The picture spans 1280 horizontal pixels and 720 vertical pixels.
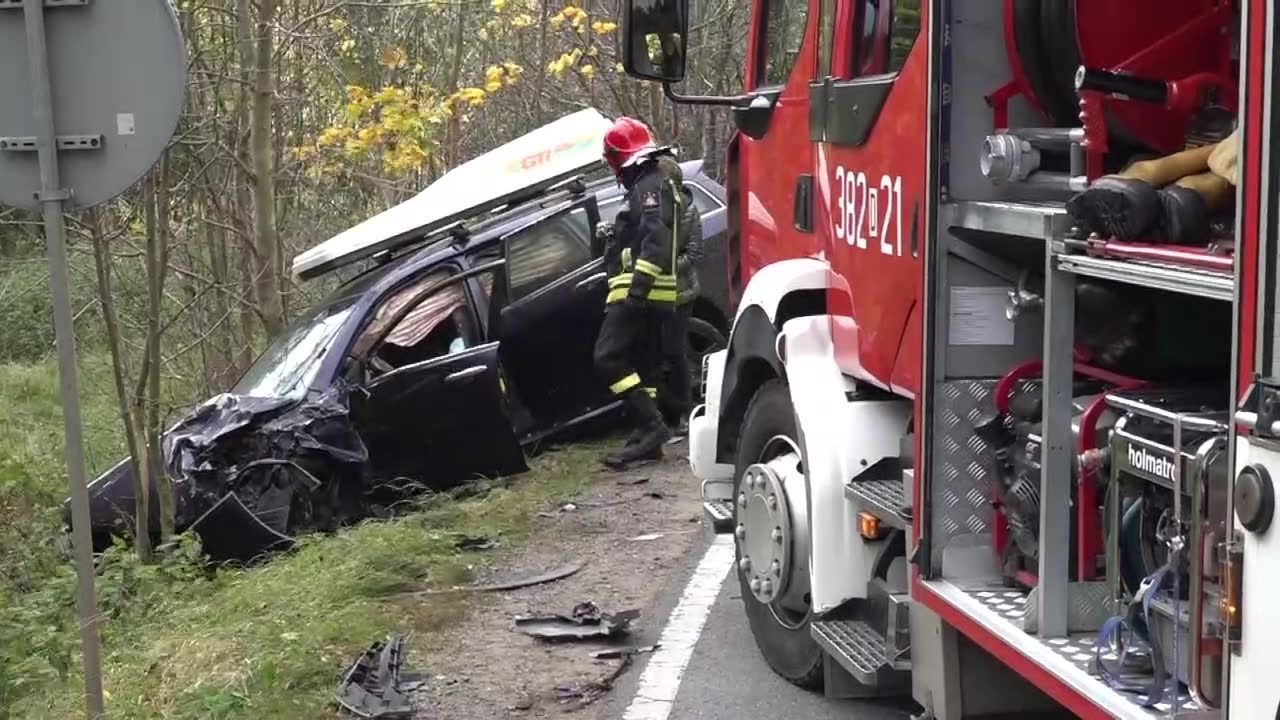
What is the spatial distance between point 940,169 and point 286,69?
11.3 metres

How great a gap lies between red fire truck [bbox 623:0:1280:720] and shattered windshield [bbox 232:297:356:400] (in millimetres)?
3861

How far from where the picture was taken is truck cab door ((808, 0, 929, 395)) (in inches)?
170

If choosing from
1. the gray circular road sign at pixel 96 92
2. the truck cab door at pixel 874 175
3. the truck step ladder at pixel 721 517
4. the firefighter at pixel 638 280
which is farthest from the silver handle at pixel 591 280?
the gray circular road sign at pixel 96 92

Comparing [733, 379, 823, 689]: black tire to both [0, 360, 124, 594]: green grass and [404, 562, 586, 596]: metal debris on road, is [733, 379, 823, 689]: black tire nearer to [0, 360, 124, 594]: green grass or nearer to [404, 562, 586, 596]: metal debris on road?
[404, 562, 586, 596]: metal debris on road

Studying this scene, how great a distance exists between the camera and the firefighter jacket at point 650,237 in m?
9.37

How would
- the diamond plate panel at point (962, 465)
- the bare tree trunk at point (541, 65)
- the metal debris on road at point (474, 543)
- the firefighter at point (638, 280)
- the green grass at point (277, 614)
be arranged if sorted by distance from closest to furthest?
the diamond plate panel at point (962, 465)
the green grass at point (277, 614)
the metal debris on road at point (474, 543)
the firefighter at point (638, 280)
the bare tree trunk at point (541, 65)

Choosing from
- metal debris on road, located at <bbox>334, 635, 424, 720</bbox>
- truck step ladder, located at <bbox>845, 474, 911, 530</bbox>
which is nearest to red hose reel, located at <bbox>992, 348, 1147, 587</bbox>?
truck step ladder, located at <bbox>845, 474, 911, 530</bbox>

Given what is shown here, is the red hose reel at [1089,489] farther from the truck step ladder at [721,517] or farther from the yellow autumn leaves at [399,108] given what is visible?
the yellow autumn leaves at [399,108]

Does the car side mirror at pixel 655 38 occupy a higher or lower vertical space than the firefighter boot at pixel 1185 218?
higher

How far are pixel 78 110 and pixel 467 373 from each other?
403 cm

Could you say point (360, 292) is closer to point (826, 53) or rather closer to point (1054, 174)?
point (826, 53)

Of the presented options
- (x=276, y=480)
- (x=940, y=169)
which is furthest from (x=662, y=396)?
(x=940, y=169)

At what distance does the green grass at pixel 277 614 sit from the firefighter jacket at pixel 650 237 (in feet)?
4.27

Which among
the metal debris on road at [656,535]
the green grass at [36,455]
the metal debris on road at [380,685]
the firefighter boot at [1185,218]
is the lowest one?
the green grass at [36,455]
